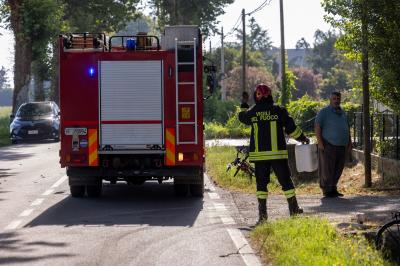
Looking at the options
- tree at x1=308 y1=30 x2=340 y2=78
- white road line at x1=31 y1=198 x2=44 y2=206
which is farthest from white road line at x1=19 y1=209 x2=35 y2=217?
tree at x1=308 y1=30 x2=340 y2=78

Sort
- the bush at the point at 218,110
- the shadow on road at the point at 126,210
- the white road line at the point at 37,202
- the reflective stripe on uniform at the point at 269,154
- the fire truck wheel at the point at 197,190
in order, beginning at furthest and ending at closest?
the bush at the point at 218,110, the fire truck wheel at the point at 197,190, the white road line at the point at 37,202, the shadow on road at the point at 126,210, the reflective stripe on uniform at the point at 269,154

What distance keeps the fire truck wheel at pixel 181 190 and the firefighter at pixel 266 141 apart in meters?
3.57

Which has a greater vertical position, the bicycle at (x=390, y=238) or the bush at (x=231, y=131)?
the bush at (x=231, y=131)

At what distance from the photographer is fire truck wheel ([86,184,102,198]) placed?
1430 centimetres

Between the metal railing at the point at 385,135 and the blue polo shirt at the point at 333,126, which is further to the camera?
the metal railing at the point at 385,135

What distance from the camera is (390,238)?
802 cm

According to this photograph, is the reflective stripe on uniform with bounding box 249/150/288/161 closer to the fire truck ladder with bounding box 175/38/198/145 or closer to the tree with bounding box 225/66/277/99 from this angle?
the fire truck ladder with bounding box 175/38/198/145

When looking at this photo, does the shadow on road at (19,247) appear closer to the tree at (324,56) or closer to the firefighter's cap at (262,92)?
the firefighter's cap at (262,92)

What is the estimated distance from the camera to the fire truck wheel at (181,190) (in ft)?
47.4

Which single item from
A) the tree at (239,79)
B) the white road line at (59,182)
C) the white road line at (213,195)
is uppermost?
the tree at (239,79)

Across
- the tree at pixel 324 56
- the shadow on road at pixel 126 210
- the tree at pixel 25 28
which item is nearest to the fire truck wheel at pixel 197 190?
the shadow on road at pixel 126 210

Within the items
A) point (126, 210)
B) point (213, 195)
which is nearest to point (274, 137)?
point (126, 210)

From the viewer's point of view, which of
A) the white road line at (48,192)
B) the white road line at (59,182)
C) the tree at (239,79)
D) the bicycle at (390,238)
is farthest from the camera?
the tree at (239,79)

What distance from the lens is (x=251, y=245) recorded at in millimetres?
9375
